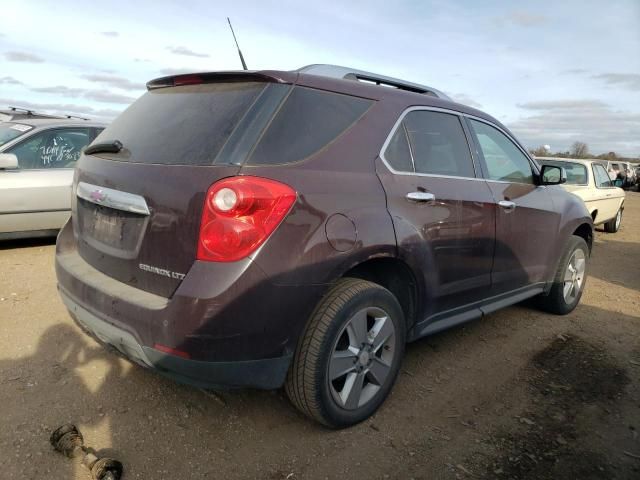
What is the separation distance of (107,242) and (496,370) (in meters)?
2.62

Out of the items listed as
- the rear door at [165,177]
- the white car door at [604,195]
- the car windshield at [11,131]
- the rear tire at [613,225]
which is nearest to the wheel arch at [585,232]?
the rear door at [165,177]

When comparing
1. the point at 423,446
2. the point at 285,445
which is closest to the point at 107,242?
the point at 285,445

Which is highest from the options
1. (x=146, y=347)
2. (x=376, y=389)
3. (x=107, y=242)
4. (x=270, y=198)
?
(x=270, y=198)

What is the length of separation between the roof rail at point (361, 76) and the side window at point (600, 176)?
23.0ft

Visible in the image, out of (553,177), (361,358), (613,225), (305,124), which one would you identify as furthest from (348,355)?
(613,225)

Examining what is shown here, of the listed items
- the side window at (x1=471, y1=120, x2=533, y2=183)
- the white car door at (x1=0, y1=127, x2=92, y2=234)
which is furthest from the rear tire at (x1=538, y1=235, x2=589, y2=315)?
the white car door at (x1=0, y1=127, x2=92, y2=234)

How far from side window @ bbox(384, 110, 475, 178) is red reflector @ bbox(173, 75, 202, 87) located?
1075 millimetres

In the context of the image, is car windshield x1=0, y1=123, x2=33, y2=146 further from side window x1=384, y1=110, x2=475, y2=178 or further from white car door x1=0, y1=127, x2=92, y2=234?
side window x1=384, y1=110, x2=475, y2=178

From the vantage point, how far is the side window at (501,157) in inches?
143

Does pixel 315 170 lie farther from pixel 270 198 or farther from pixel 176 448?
pixel 176 448

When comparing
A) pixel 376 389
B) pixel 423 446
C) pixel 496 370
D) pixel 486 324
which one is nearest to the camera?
pixel 423 446

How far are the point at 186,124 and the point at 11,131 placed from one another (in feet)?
15.2

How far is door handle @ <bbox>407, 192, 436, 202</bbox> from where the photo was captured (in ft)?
9.15

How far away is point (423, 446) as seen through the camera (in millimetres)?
2574
